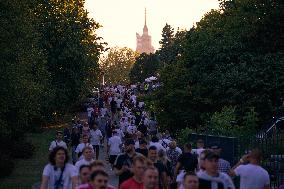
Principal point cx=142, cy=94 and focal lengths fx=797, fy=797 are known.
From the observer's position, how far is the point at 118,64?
19162 cm

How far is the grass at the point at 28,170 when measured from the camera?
27758 mm

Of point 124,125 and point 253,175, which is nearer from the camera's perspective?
point 253,175

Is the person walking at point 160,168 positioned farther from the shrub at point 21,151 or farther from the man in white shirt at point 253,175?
the shrub at point 21,151

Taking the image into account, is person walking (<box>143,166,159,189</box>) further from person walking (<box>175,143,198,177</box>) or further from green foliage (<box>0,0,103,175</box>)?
green foliage (<box>0,0,103,175</box>)

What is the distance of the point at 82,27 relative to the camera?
184ft

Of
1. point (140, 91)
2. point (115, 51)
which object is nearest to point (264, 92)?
point (140, 91)

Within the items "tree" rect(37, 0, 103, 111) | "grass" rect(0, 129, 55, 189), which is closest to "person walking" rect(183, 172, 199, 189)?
"grass" rect(0, 129, 55, 189)

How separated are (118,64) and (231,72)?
157135mm

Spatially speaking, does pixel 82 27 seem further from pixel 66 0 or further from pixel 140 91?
pixel 140 91

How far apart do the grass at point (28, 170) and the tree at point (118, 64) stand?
451 feet

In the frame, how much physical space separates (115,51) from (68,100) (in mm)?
140597

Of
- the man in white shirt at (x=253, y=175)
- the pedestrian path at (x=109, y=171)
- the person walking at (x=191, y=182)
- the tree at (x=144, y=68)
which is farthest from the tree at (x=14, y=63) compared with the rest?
the tree at (x=144, y=68)

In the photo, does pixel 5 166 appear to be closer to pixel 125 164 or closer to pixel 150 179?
pixel 125 164

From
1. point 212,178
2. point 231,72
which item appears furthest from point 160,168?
point 231,72
